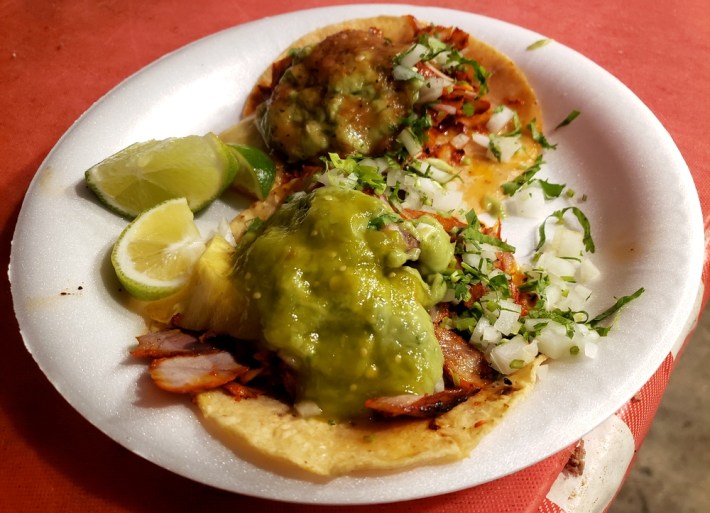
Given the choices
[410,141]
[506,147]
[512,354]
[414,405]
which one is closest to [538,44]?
[506,147]

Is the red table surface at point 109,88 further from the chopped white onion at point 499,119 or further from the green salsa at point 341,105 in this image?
the green salsa at point 341,105

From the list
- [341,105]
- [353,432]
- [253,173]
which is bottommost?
[353,432]

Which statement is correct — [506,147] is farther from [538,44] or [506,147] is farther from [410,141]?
[538,44]

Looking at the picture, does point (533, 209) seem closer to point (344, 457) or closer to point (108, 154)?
point (344, 457)

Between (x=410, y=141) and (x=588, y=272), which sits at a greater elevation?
(x=410, y=141)

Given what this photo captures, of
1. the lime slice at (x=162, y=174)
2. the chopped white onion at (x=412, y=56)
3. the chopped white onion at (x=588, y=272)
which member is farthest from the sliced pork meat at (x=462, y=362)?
the chopped white onion at (x=412, y=56)

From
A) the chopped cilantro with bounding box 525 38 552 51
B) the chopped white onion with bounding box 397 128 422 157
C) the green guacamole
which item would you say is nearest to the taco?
the green guacamole

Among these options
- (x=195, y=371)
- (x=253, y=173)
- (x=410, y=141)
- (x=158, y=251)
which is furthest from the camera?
(x=410, y=141)
